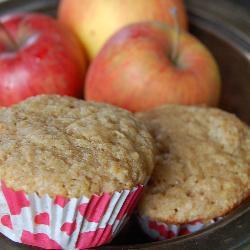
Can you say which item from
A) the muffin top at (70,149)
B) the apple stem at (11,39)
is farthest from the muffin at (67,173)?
the apple stem at (11,39)

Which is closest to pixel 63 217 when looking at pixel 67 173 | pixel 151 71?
pixel 67 173

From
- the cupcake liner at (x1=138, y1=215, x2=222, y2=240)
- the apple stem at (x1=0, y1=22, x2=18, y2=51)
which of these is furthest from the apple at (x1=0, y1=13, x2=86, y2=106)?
the cupcake liner at (x1=138, y1=215, x2=222, y2=240)

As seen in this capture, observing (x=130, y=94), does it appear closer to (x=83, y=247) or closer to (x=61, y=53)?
(x=61, y=53)

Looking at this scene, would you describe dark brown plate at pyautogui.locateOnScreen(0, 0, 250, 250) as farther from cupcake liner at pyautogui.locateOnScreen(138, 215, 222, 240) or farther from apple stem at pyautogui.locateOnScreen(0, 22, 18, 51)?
cupcake liner at pyautogui.locateOnScreen(138, 215, 222, 240)

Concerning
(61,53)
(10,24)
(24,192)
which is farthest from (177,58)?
(24,192)

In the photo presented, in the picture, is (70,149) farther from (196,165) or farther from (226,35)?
(226,35)

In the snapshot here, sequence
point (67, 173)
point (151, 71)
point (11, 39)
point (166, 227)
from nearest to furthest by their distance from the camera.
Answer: point (67, 173) → point (166, 227) → point (151, 71) → point (11, 39)
